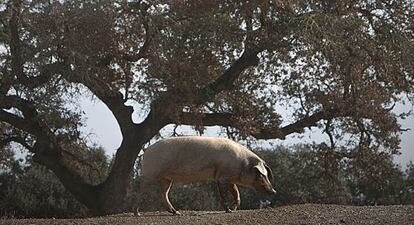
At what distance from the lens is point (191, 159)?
1240 cm

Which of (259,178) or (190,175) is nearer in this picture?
(190,175)

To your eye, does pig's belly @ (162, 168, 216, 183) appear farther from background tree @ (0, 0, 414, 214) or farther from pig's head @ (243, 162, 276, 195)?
background tree @ (0, 0, 414, 214)

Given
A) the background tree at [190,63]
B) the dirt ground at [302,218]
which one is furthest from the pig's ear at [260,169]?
the background tree at [190,63]

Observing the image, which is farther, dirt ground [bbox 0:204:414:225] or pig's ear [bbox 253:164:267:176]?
pig's ear [bbox 253:164:267:176]

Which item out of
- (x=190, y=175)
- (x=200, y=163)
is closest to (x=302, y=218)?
(x=200, y=163)

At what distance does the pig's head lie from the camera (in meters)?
12.8

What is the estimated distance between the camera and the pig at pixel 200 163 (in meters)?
12.4

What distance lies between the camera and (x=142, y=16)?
55.8ft

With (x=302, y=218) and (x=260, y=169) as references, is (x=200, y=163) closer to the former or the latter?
(x=260, y=169)

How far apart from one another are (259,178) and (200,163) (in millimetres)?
1331

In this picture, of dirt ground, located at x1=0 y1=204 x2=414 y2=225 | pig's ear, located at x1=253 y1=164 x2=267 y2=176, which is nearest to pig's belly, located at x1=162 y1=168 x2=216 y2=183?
pig's ear, located at x1=253 y1=164 x2=267 y2=176

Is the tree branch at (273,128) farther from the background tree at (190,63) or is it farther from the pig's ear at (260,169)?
the pig's ear at (260,169)

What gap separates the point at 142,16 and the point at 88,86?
2314 mm

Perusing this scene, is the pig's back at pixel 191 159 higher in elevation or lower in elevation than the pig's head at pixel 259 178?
higher
